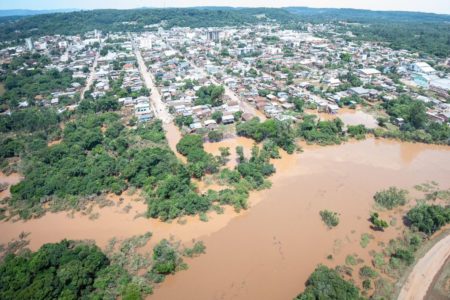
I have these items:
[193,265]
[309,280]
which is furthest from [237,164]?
[309,280]

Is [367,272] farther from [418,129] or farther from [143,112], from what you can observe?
[143,112]

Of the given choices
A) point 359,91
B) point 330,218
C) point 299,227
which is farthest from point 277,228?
point 359,91

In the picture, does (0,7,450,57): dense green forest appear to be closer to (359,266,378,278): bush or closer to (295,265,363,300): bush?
(359,266,378,278): bush

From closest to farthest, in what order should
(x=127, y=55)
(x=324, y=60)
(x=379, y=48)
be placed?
(x=324, y=60) → (x=127, y=55) → (x=379, y=48)

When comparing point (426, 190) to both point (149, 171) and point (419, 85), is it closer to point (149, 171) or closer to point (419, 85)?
point (149, 171)

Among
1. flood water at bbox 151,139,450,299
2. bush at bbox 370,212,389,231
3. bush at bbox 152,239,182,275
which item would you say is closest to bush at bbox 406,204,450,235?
flood water at bbox 151,139,450,299

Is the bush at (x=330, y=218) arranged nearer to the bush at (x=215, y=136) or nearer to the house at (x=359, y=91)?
the bush at (x=215, y=136)
